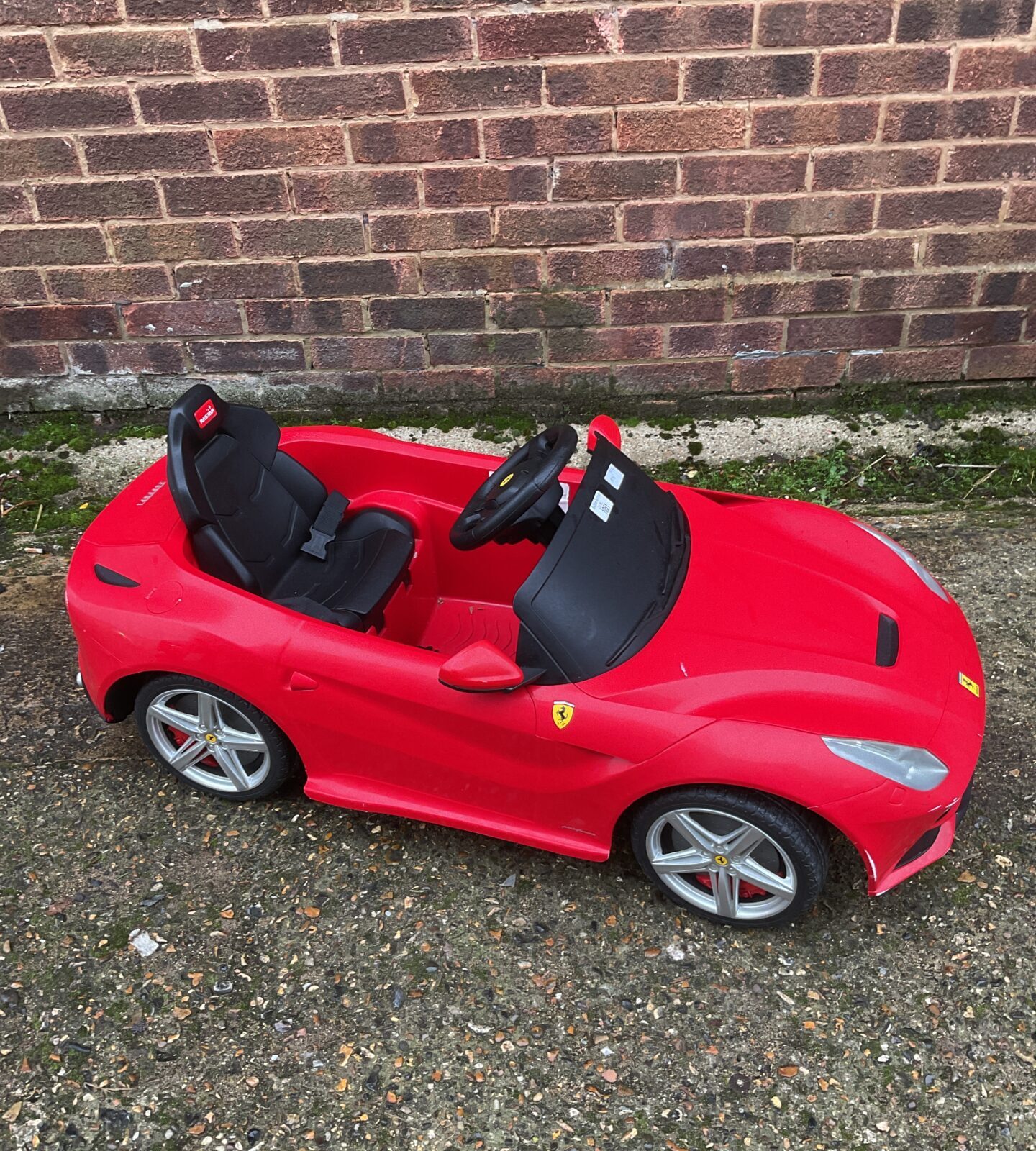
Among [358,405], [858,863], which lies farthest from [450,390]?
[858,863]

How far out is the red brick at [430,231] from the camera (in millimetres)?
4250

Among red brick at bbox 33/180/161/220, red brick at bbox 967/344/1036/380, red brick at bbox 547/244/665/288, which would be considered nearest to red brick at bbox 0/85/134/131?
red brick at bbox 33/180/161/220

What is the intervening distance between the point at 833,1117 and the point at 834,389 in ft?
11.0

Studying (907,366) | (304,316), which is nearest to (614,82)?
(304,316)

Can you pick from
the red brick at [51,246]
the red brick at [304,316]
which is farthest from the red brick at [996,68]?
the red brick at [51,246]

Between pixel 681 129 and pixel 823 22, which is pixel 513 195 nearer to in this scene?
pixel 681 129

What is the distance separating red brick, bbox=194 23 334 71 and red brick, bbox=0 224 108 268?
0.97 m

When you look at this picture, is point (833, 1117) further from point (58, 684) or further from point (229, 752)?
point (58, 684)

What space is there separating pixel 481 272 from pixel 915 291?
2019 millimetres

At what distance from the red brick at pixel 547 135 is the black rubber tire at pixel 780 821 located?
2.80 metres

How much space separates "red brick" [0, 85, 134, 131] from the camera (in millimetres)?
3990

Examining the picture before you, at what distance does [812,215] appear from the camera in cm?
425

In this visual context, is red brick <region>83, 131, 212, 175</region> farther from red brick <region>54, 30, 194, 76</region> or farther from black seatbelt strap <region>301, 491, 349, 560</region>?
black seatbelt strap <region>301, 491, 349, 560</region>

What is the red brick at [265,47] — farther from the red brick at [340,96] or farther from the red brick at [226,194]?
the red brick at [226,194]
